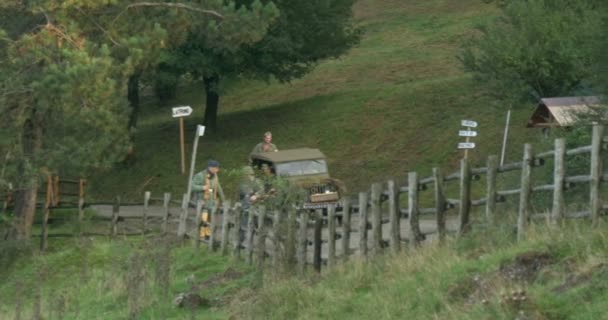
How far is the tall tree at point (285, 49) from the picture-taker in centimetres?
4153

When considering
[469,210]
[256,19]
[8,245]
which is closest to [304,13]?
[256,19]

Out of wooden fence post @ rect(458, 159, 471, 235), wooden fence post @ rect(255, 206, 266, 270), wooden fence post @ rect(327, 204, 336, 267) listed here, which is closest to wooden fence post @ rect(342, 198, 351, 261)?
wooden fence post @ rect(327, 204, 336, 267)

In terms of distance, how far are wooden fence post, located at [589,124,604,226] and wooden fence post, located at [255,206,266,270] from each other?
5.31 meters

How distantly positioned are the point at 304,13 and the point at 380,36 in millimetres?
18566

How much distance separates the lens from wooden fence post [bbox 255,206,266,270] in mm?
16719

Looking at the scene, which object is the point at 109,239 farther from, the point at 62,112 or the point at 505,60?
the point at 505,60

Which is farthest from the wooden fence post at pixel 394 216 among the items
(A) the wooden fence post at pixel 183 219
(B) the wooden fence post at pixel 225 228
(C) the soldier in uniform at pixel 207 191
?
(A) the wooden fence post at pixel 183 219

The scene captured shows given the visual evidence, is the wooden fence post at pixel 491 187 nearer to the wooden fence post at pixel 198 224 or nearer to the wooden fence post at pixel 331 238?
the wooden fence post at pixel 331 238

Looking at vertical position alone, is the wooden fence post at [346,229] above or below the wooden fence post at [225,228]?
above

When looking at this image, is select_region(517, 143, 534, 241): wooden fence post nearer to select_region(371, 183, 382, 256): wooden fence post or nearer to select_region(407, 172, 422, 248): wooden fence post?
select_region(407, 172, 422, 248): wooden fence post

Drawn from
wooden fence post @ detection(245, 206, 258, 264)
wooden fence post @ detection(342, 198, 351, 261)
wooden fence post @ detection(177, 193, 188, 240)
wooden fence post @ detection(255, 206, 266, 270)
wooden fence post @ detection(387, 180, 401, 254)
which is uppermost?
wooden fence post @ detection(387, 180, 401, 254)

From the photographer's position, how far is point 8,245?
26297 mm

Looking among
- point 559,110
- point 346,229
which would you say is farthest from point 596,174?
point 559,110

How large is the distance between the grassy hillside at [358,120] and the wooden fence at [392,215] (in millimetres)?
16303
